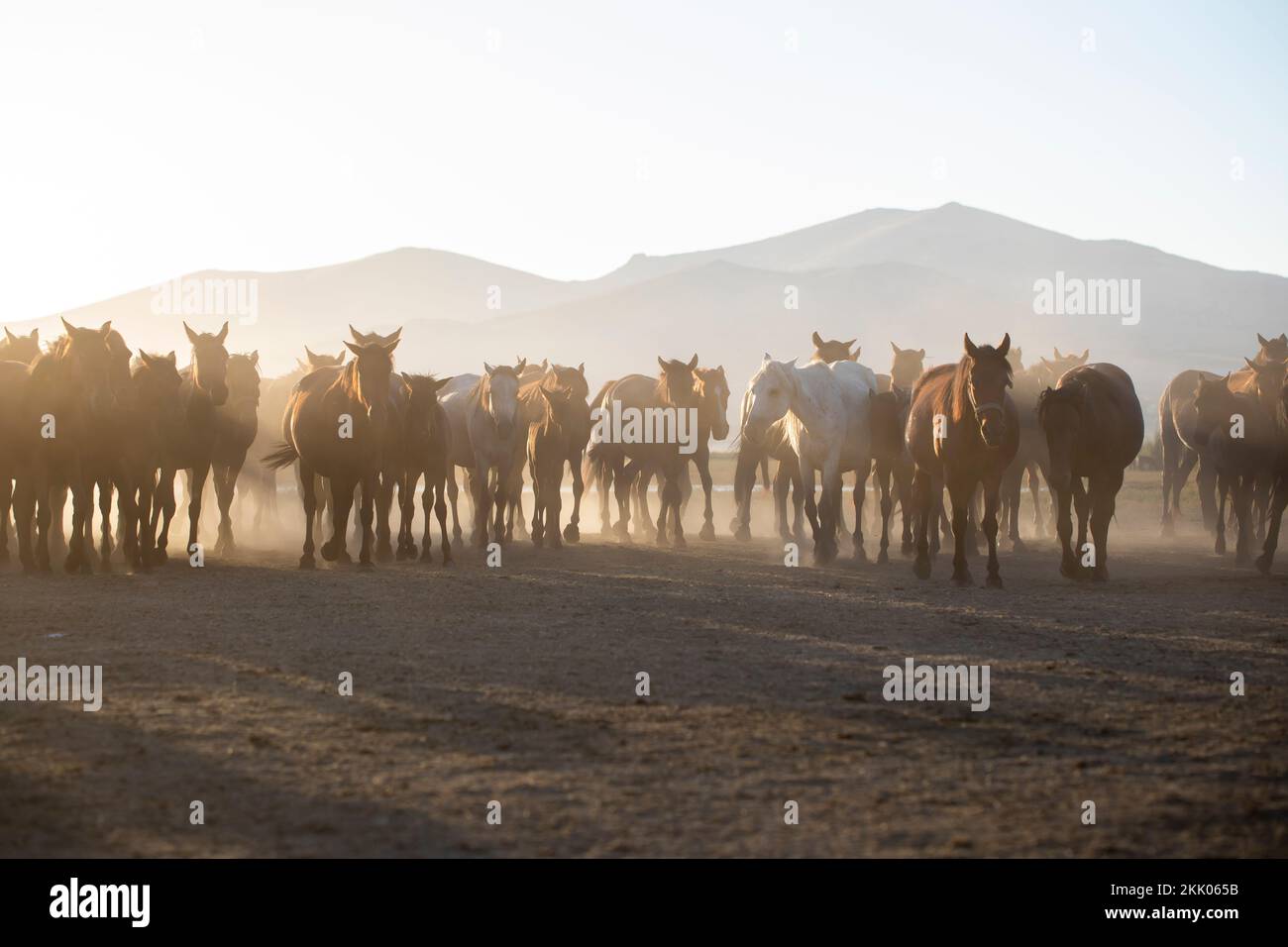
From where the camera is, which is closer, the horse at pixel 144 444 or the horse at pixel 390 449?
the horse at pixel 144 444

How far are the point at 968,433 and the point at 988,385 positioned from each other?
0.72 m

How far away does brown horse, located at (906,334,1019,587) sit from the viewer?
14.5 metres

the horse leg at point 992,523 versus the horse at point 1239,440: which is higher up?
the horse at point 1239,440

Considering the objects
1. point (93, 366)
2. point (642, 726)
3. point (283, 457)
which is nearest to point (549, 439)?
point (283, 457)

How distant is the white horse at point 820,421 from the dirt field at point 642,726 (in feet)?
12.7

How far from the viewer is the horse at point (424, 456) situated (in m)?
18.8

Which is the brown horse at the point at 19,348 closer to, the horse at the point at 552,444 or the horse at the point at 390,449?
the horse at the point at 390,449

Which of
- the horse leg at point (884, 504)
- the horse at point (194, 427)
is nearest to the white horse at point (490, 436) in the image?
the horse at point (194, 427)

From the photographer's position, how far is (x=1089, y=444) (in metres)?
15.8

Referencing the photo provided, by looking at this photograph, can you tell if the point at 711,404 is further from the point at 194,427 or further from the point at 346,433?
the point at 194,427

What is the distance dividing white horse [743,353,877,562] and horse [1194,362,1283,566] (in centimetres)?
472

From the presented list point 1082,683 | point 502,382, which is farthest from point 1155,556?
point 1082,683
